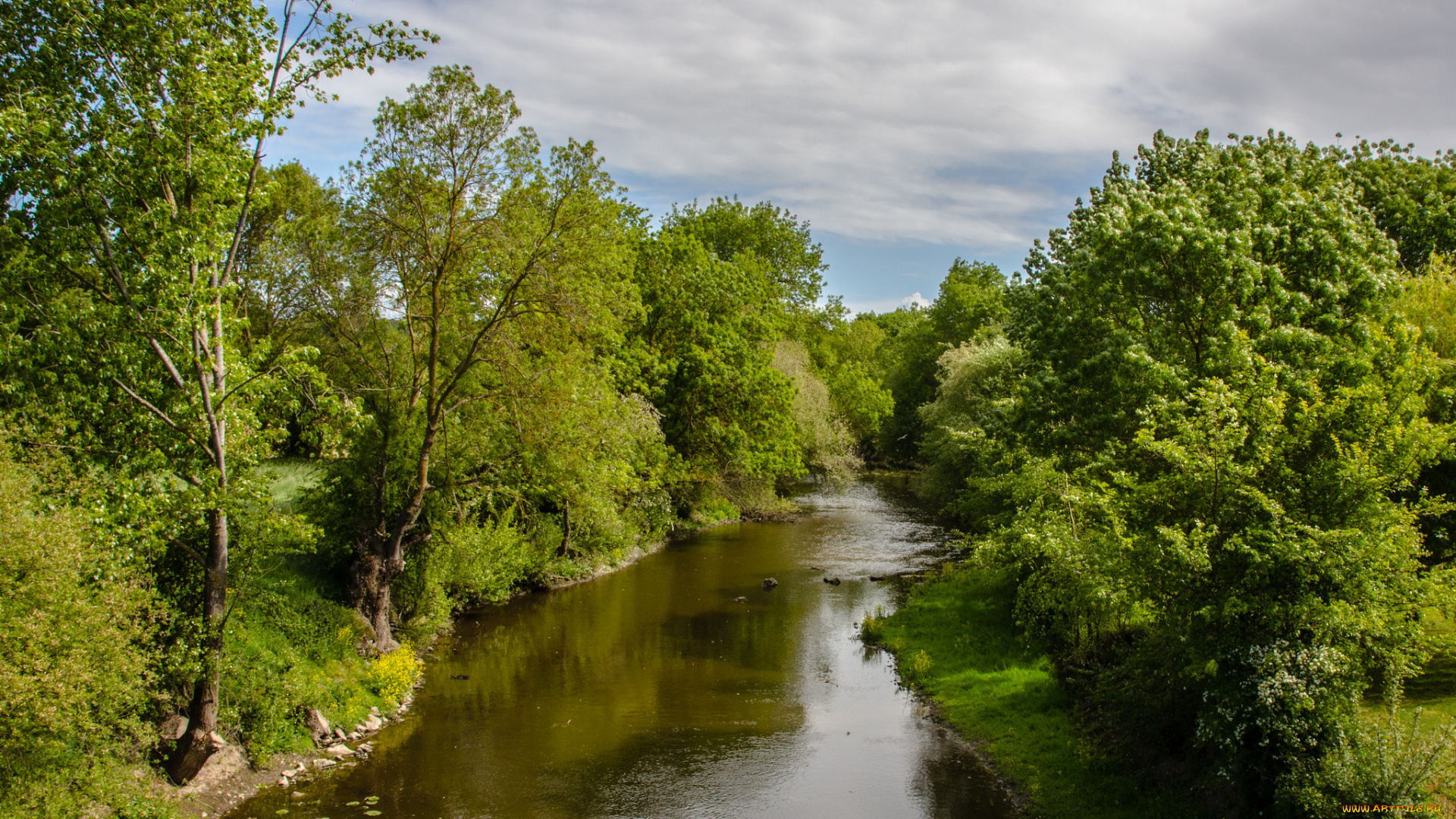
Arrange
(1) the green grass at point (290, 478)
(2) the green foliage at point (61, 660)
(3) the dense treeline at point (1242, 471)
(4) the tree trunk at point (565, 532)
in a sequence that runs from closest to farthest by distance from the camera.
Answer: (2) the green foliage at point (61, 660) → (3) the dense treeline at point (1242, 471) → (1) the green grass at point (290, 478) → (4) the tree trunk at point (565, 532)

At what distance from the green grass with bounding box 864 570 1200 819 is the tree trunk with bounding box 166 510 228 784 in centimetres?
1282

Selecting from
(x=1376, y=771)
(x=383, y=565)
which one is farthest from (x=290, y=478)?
(x=1376, y=771)

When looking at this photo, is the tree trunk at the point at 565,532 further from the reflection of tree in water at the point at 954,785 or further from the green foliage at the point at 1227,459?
the reflection of tree in water at the point at 954,785

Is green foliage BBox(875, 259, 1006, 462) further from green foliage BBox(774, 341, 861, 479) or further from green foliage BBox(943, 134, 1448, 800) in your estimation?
green foliage BBox(943, 134, 1448, 800)

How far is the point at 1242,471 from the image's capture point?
10.8m

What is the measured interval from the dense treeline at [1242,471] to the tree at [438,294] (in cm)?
1156

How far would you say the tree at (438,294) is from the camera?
19781 mm

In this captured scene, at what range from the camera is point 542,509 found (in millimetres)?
29531

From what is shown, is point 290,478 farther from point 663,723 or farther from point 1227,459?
point 1227,459

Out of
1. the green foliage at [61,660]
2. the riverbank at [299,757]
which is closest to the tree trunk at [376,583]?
the riverbank at [299,757]

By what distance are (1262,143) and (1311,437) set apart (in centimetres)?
1186

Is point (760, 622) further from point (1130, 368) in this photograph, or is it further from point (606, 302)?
point (1130, 368)

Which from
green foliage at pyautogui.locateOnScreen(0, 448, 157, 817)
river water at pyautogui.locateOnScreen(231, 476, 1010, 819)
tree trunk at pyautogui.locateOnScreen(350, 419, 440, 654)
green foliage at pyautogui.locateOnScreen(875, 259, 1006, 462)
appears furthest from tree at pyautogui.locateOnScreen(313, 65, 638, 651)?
green foliage at pyautogui.locateOnScreen(875, 259, 1006, 462)

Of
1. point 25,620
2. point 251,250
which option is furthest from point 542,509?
point 25,620
